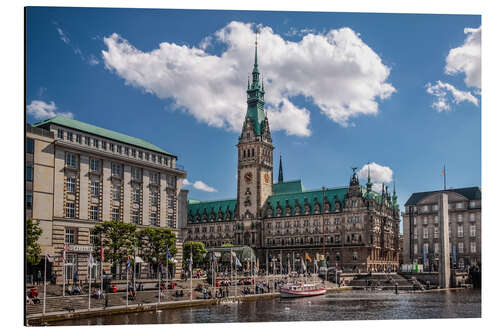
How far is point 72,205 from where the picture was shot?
58969 millimetres

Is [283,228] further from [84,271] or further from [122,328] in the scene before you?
[122,328]

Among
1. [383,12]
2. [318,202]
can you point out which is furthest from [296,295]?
[318,202]

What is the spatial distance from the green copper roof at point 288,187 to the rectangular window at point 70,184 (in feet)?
308

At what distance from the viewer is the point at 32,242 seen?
48438 mm

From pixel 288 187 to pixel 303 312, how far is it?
97.4 m

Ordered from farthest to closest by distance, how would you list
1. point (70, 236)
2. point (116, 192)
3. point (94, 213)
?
point (116, 192) → point (94, 213) → point (70, 236)

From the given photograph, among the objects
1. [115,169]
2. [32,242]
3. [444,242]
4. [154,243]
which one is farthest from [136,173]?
[444,242]

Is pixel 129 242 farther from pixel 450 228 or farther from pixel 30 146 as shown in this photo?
pixel 450 228

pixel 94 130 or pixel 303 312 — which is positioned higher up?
pixel 94 130

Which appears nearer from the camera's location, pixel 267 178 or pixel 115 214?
pixel 115 214

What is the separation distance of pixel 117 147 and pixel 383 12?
104ft

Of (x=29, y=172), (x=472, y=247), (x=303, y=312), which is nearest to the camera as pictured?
(x=29, y=172)

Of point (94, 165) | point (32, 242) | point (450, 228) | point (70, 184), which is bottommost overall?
point (450, 228)

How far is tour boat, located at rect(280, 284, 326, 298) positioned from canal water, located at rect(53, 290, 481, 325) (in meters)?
7.26
